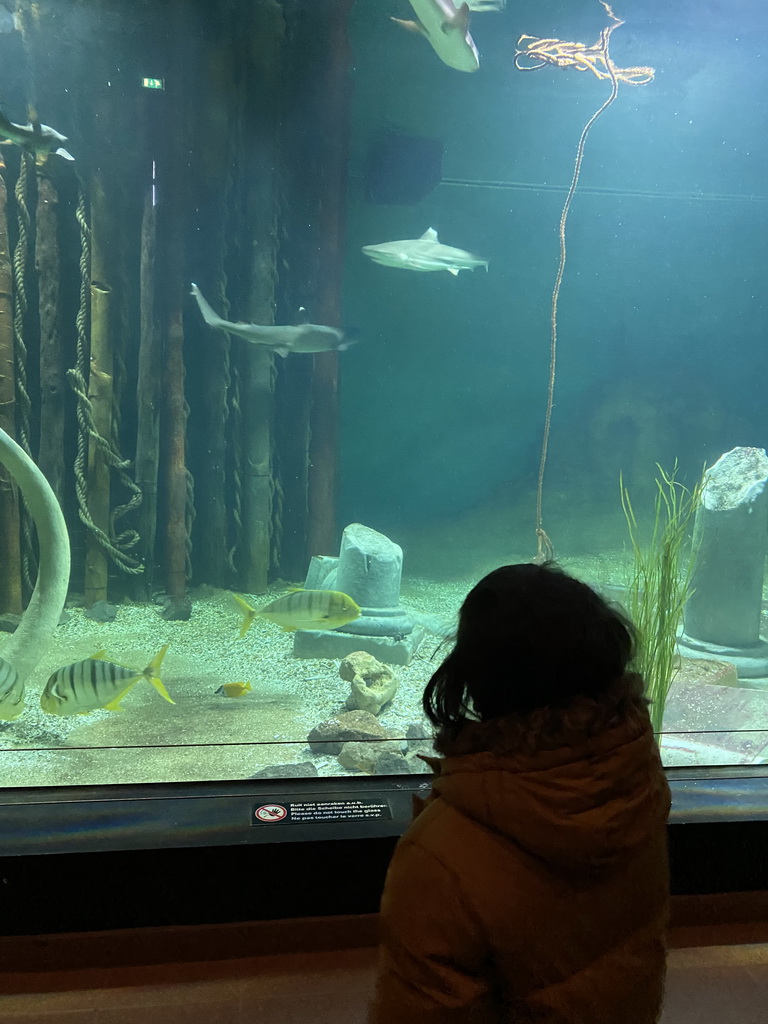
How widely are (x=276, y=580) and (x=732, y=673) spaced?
468 cm

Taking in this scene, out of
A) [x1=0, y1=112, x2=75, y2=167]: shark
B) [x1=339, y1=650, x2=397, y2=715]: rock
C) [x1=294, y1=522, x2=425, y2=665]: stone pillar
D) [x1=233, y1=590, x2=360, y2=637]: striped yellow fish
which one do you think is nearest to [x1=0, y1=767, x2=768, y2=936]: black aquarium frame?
[x1=233, y1=590, x2=360, y2=637]: striped yellow fish

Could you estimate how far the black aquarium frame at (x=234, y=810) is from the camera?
1.68 meters

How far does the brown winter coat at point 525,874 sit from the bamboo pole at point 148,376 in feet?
20.0

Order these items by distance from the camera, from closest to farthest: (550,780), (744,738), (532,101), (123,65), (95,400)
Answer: (550,780), (744,738), (95,400), (123,65), (532,101)

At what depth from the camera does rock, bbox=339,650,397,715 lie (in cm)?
407

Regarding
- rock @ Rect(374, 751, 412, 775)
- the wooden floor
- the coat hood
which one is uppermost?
the coat hood

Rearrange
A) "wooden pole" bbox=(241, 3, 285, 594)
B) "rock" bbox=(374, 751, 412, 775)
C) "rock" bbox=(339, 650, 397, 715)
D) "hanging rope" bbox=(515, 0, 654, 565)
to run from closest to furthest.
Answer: "rock" bbox=(374, 751, 412, 775)
"rock" bbox=(339, 650, 397, 715)
"hanging rope" bbox=(515, 0, 654, 565)
"wooden pole" bbox=(241, 3, 285, 594)

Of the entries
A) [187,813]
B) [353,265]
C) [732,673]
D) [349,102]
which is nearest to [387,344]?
[353,265]

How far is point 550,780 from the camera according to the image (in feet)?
2.78

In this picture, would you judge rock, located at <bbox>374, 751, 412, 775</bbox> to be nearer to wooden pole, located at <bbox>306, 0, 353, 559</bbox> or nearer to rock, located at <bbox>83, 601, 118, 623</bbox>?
rock, located at <bbox>83, 601, 118, 623</bbox>

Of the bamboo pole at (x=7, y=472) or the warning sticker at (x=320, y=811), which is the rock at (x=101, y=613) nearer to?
the bamboo pole at (x=7, y=472)

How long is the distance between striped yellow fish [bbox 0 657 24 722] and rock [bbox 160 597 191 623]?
137 inches

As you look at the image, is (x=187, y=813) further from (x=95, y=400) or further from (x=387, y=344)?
(x=387, y=344)

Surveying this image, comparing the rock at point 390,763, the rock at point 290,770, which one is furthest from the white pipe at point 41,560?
the rock at point 390,763
